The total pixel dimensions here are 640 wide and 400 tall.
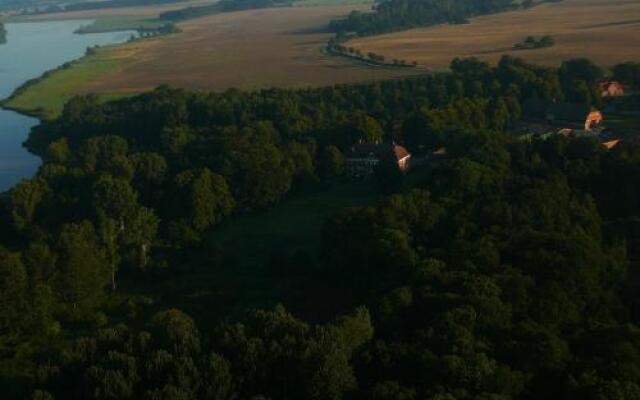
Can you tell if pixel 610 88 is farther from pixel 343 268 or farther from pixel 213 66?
pixel 213 66

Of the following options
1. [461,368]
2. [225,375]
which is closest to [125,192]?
[225,375]

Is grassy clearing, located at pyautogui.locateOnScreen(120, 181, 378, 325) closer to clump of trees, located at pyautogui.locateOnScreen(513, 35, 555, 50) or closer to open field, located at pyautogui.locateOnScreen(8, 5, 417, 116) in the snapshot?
open field, located at pyautogui.locateOnScreen(8, 5, 417, 116)

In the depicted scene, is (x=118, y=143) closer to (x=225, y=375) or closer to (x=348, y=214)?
(x=348, y=214)

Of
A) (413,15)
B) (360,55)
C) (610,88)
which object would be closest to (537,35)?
(360,55)

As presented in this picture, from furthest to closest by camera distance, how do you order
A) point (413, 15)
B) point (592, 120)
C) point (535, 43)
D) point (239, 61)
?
point (413, 15), point (239, 61), point (535, 43), point (592, 120)

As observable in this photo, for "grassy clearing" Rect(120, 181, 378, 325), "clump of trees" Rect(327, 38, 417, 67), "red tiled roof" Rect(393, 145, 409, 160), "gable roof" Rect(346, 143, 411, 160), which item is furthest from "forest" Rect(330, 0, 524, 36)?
"grassy clearing" Rect(120, 181, 378, 325)

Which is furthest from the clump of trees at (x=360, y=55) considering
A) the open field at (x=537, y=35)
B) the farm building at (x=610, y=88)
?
the farm building at (x=610, y=88)
